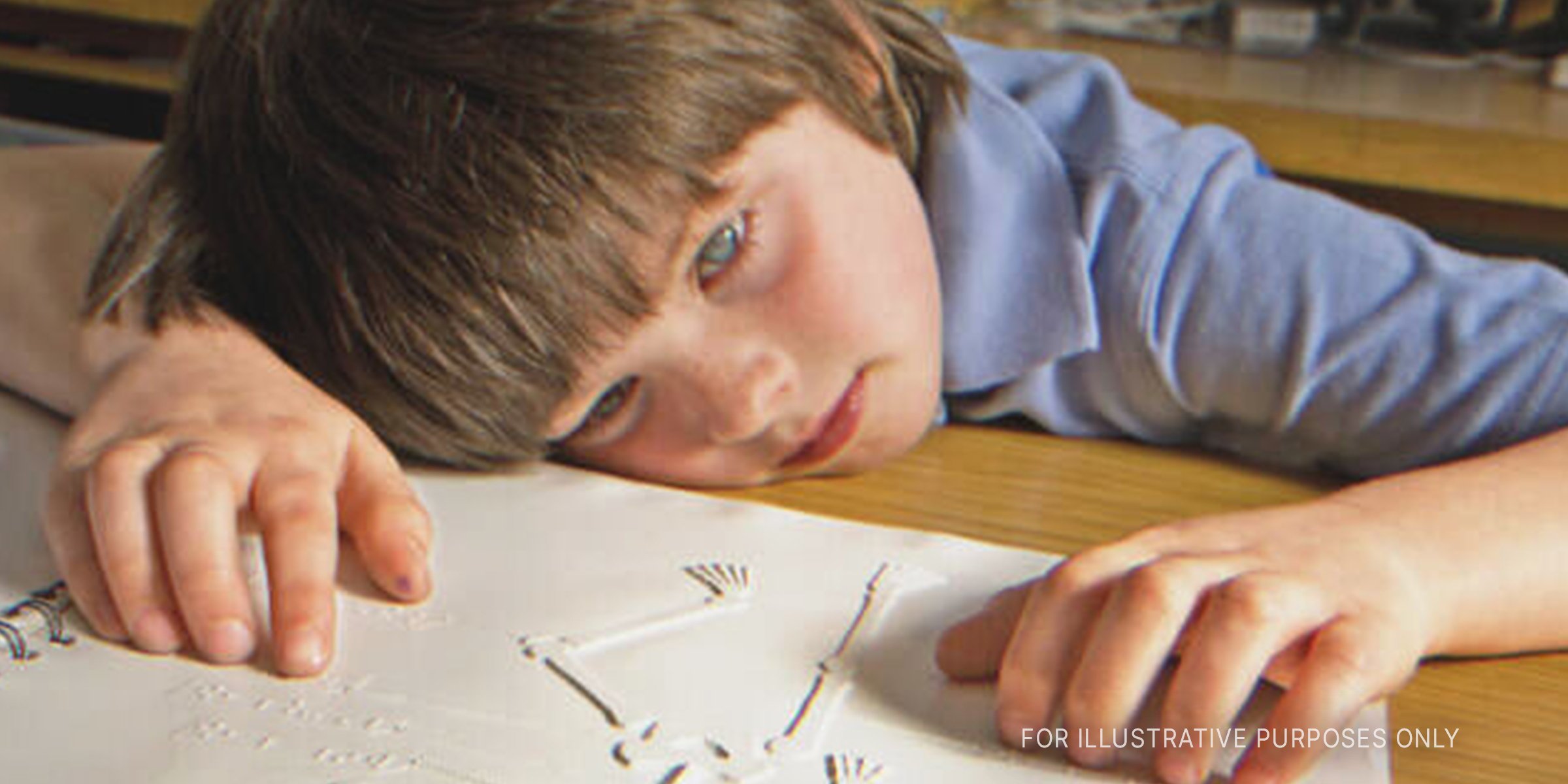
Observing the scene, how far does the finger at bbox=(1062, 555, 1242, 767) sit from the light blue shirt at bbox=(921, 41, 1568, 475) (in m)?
0.22

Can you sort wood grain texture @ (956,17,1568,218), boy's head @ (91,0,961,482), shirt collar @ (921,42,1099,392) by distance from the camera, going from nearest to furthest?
boy's head @ (91,0,961,482) < shirt collar @ (921,42,1099,392) < wood grain texture @ (956,17,1568,218)

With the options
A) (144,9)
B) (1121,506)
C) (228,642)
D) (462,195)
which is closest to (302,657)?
(228,642)

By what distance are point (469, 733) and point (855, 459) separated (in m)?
0.21

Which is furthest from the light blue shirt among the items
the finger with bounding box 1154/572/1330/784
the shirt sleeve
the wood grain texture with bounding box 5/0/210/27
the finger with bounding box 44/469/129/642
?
the wood grain texture with bounding box 5/0/210/27

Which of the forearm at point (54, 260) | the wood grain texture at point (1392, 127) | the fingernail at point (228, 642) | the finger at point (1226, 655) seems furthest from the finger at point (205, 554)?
the wood grain texture at point (1392, 127)

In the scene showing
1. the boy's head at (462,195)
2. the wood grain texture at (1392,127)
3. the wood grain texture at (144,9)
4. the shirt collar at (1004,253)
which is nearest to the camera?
the boy's head at (462,195)

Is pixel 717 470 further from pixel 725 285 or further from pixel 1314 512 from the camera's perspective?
pixel 1314 512

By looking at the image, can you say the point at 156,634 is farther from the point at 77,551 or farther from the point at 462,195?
the point at 462,195

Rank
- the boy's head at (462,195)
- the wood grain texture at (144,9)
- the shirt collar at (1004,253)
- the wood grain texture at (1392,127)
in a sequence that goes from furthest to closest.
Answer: the wood grain texture at (144,9), the wood grain texture at (1392,127), the shirt collar at (1004,253), the boy's head at (462,195)

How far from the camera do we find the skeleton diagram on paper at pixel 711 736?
33 centimetres

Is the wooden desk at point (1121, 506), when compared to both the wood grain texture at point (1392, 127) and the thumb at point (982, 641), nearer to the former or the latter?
the thumb at point (982, 641)

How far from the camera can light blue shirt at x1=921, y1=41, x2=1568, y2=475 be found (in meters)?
0.51

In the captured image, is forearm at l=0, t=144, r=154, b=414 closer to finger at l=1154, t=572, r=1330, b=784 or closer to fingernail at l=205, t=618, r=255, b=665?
fingernail at l=205, t=618, r=255, b=665

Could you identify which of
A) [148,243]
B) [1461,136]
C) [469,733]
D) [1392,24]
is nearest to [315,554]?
[469,733]
